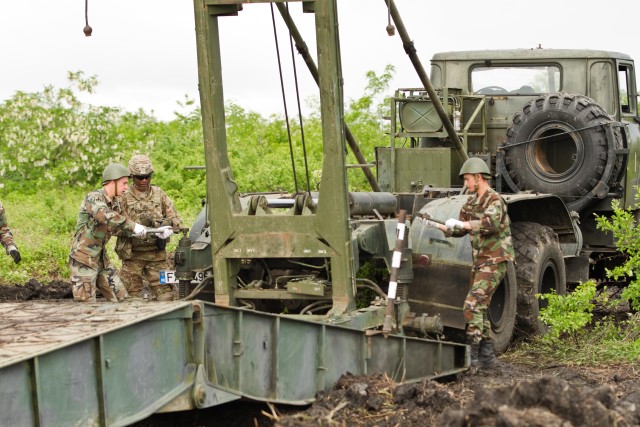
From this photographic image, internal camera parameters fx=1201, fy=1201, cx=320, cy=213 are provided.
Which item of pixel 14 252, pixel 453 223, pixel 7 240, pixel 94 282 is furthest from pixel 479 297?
pixel 7 240

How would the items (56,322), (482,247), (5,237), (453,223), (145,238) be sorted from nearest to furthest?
(56,322) < (453,223) < (482,247) < (145,238) < (5,237)

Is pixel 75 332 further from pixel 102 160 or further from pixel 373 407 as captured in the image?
pixel 102 160

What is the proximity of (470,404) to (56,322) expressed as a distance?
2.44 m

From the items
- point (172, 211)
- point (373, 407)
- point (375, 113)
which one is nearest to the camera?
point (373, 407)

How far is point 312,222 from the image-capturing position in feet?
27.3

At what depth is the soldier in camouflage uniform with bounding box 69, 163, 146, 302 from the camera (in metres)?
10.0

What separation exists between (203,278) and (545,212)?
3.46 metres

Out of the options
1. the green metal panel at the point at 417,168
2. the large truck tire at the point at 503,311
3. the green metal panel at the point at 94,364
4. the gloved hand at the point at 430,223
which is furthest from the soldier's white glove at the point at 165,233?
the green metal panel at the point at 94,364

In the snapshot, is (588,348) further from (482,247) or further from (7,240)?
(7,240)

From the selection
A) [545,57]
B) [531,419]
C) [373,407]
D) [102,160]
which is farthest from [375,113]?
[531,419]

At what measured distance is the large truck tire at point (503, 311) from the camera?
990 cm

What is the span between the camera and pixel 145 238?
10.8m

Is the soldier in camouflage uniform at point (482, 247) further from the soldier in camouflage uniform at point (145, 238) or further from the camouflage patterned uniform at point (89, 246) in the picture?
the camouflage patterned uniform at point (89, 246)

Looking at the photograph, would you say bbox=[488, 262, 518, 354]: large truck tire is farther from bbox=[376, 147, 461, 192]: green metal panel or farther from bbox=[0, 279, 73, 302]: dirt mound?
bbox=[0, 279, 73, 302]: dirt mound
